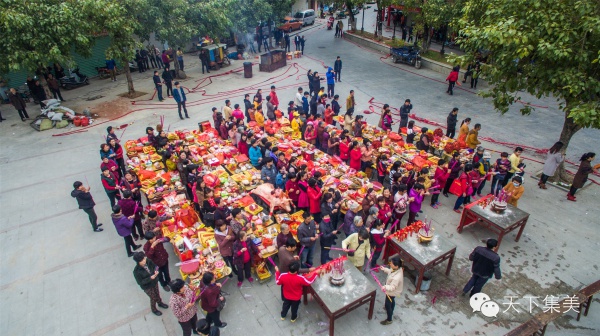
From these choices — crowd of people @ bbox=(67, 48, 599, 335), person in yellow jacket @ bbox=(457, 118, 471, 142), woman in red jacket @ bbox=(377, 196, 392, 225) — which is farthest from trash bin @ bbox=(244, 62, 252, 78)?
woman in red jacket @ bbox=(377, 196, 392, 225)

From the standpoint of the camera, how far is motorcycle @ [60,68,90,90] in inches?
889

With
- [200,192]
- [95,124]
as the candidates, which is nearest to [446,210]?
[200,192]

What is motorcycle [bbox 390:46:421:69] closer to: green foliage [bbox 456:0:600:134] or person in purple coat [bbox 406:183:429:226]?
green foliage [bbox 456:0:600:134]

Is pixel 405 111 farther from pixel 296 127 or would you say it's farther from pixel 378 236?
pixel 378 236

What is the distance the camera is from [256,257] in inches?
340

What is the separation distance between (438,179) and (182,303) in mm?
8301

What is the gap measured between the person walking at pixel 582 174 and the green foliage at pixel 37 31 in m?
21.1

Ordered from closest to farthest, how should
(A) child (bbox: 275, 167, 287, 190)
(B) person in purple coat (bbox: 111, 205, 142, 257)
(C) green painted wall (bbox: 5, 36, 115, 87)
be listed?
(B) person in purple coat (bbox: 111, 205, 142, 257), (A) child (bbox: 275, 167, 287, 190), (C) green painted wall (bbox: 5, 36, 115, 87)

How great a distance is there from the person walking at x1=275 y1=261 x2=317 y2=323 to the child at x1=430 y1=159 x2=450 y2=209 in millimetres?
5689

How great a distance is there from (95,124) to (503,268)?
18.8 metres

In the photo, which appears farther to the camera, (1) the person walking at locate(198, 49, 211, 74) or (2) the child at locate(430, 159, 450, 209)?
(1) the person walking at locate(198, 49, 211, 74)

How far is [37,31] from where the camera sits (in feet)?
52.3

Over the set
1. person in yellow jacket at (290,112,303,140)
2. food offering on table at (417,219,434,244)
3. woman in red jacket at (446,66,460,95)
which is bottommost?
food offering on table at (417,219,434,244)

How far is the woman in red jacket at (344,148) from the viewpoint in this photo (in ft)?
40.3
